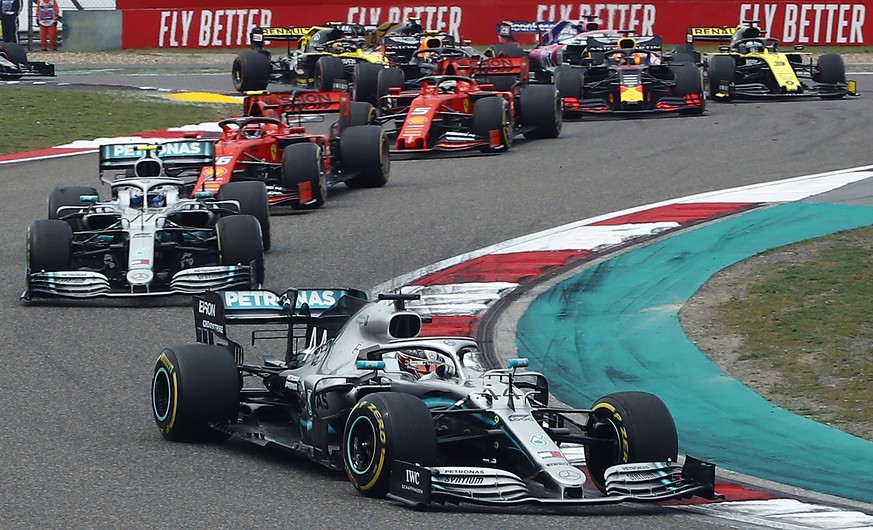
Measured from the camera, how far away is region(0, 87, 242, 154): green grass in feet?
86.4

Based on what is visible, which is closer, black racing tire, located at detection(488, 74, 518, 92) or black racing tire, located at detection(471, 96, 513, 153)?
black racing tire, located at detection(471, 96, 513, 153)

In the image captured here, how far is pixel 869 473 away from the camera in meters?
8.80

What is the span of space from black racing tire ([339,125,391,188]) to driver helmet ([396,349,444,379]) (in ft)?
37.1

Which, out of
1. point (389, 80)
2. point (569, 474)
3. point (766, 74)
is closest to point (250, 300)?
point (569, 474)

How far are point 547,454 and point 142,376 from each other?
421 cm

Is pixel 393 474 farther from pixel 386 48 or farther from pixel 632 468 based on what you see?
pixel 386 48

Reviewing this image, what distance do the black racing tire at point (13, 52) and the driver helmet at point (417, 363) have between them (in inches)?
1151

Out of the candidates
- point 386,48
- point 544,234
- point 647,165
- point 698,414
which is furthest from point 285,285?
point 386,48

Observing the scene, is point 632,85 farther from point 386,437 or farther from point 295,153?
point 386,437

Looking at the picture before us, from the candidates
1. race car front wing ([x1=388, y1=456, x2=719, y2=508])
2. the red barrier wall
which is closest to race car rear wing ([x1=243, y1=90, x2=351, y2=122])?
race car front wing ([x1=388, y1=456, x2=719, y2=508])

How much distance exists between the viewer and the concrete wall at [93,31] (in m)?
43.3

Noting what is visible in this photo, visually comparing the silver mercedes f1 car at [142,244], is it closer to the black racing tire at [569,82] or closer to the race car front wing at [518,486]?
the race car front wing at [518,486]

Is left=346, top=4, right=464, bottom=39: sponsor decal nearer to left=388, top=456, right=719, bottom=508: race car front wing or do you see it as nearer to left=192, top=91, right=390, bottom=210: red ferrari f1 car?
left=192, top=91, right=390, bottom=210: red ferrari f1 car

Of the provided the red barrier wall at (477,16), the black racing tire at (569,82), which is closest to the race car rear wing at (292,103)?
the black racing tire at (569,82)
